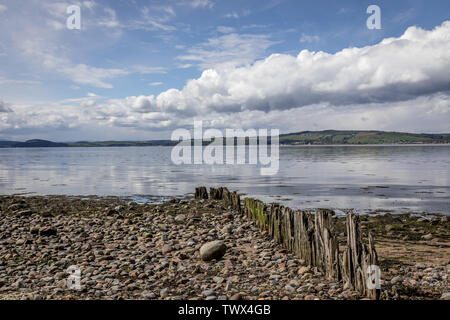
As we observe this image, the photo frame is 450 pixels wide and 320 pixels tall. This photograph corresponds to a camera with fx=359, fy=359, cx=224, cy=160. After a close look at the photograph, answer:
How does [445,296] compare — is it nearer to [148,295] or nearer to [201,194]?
[148,295]

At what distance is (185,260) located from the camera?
35.1ft

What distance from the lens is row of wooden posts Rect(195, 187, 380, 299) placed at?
24.2ft

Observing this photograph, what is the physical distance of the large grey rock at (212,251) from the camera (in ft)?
34.9

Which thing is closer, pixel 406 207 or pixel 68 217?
pixel 68 217

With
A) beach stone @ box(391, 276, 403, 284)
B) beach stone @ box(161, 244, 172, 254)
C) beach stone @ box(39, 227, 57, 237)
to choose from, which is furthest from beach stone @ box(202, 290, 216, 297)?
beach stone @ box(39, 227, 57, 237)

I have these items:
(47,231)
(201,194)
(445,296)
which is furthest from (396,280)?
(201,194)

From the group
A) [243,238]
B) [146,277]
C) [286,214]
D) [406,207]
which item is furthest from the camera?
[406,207]

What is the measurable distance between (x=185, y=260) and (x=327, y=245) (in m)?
4.27

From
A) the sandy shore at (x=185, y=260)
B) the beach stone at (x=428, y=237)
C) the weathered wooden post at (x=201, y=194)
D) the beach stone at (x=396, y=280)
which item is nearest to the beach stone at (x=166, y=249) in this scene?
the sandy shore at (x=185, y=260)

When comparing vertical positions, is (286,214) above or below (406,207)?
above

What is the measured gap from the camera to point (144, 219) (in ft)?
57.0
